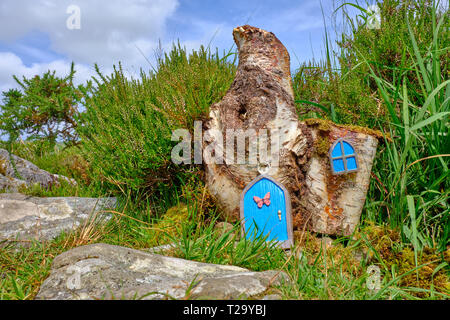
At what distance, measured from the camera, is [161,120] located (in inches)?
162

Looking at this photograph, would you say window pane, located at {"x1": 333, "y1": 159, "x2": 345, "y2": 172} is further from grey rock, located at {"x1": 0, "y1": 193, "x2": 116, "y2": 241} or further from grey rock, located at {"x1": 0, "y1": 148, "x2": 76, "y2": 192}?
grey rock, located at {"x1": 0, "y1": 148, "x2": 76, "y2": 192}

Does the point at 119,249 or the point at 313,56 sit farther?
the point at 313,56

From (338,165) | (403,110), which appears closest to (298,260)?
(338,165)

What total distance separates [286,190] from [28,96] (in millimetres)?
5750

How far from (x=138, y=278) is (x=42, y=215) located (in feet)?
7.83

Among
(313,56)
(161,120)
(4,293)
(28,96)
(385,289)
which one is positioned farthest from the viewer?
(28,96)

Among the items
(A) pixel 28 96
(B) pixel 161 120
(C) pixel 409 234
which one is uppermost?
(A) pixel 28 96

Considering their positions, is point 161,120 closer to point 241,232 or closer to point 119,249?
point 241,232

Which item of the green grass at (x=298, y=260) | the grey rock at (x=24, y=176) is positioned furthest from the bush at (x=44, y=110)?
the green grass at (x=298, y=260)

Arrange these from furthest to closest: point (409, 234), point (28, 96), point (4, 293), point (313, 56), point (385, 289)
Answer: point (28, 96), point (313, 56), point (409, 234), point (385, 289), point (4, 293)

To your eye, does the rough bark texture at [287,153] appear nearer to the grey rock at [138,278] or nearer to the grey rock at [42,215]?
the grey rock at [138,278]

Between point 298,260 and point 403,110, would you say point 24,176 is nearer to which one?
point 298,260

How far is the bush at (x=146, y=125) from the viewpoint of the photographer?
148 inches
